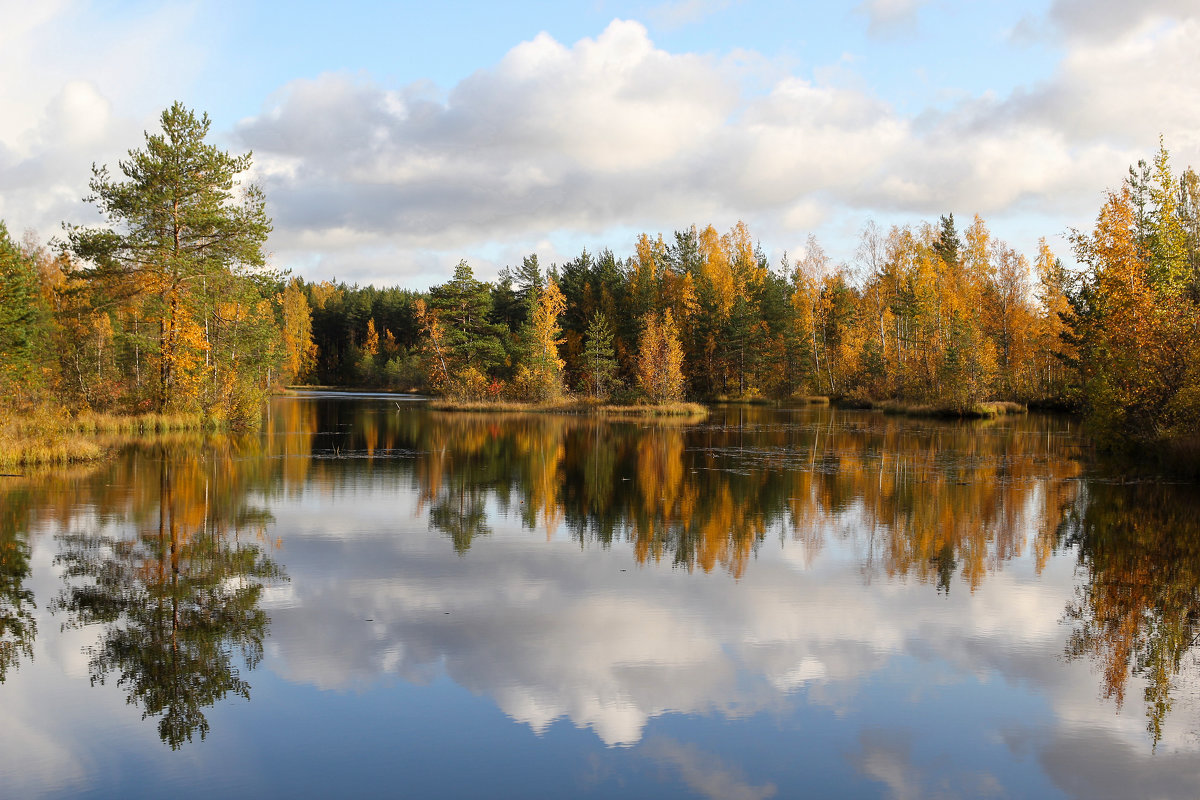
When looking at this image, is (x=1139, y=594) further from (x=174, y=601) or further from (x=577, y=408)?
(x=577, y=408)

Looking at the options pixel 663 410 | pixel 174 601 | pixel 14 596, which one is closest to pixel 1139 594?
pixel 174 601

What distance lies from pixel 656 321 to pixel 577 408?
11.5 m

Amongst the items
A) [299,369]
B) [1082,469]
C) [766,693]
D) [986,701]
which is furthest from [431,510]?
[299,369]

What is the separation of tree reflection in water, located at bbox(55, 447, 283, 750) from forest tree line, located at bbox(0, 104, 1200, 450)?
13740mm

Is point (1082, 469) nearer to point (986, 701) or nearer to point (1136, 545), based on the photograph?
point (1136, 545)

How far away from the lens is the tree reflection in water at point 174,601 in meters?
7.52

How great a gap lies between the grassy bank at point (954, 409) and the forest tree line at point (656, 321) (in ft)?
1.83

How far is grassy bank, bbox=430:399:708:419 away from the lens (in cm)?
5197

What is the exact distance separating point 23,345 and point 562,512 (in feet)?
73.1

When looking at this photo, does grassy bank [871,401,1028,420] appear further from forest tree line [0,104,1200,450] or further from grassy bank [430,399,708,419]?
grassy bank [430,399,708,419]

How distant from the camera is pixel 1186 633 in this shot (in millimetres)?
9234

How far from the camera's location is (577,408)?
55.6 meters

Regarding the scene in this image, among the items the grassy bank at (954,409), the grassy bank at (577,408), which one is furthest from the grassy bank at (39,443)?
the grassy bank at (954,409)

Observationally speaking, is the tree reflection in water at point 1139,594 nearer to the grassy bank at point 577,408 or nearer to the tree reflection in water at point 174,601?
the tree reflection in water at point 174,601
